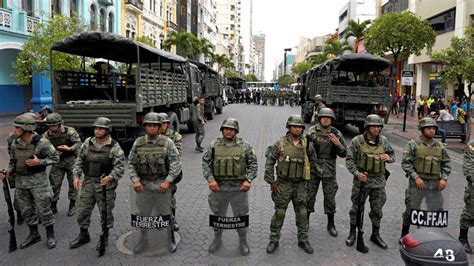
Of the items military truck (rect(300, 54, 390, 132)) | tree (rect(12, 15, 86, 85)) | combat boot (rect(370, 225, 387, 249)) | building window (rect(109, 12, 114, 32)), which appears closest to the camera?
combat boot (rect(370, 225, 387, 249))

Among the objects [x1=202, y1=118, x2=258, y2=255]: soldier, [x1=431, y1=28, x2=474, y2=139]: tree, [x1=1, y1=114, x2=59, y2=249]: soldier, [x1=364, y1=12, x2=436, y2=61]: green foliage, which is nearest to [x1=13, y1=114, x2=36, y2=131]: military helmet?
[x1=1, y1=114, x2=59, y2=249]: soldier

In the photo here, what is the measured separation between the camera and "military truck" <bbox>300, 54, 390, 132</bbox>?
14359 millimetres

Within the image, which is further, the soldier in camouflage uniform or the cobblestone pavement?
the soldier in camouflage uniform

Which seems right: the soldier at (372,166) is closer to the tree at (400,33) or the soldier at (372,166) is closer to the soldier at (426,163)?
the soldier at (426,163)

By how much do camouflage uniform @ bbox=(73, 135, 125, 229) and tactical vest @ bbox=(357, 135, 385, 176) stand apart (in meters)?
2.91

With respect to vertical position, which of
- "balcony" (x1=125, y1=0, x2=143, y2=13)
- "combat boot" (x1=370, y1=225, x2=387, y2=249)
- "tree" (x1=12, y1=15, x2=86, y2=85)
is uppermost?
"balcony" (x1=125, y1=0, x2=143, y2=13)

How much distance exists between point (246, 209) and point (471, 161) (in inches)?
110

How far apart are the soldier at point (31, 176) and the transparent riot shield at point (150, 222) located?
1.06 metres

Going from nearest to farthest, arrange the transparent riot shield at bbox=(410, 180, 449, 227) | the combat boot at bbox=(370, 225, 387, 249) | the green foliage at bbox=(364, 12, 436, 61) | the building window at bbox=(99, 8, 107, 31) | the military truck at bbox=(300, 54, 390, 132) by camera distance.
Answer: the transparent riot shield at bbox=(410, 180, 449, 227) < the combat boot at bbox=(370, 225, 387, 249) < the military truck at bbox=(300, 54, 390, 132) < the green foliage at bbox=(364, 12, 436, 61) < the building window at bbox=(99, 8, 107, 31)

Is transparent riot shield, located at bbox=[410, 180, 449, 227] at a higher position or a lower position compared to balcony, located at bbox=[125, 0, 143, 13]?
lower

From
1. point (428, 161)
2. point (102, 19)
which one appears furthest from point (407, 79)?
point (102, 19)

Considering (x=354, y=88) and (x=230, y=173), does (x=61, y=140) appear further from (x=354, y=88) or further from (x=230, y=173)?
(x=354, y=88)

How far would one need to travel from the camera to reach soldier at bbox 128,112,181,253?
4.68 metres

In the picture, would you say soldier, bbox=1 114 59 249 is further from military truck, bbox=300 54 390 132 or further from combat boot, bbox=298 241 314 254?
military truck, bbox=300 54 390 132
